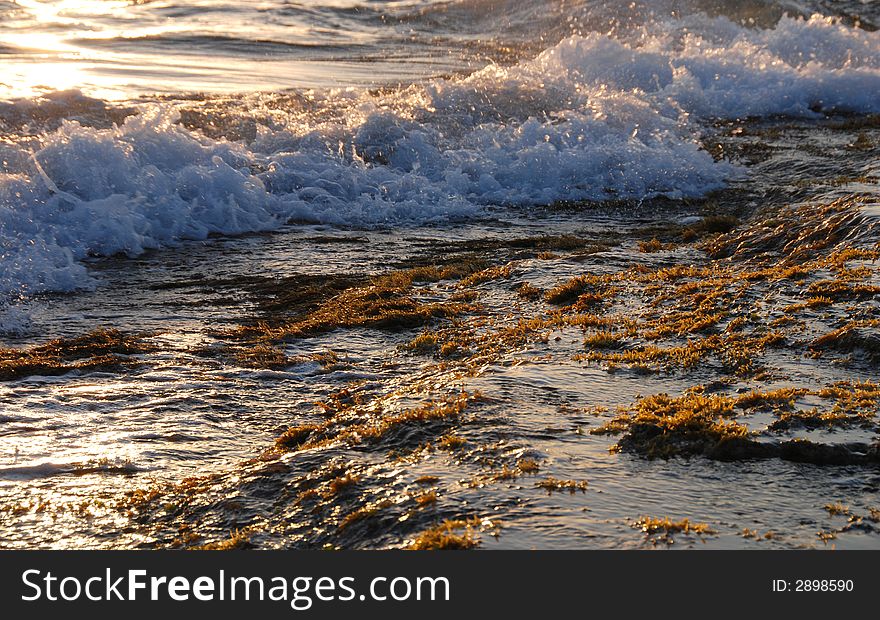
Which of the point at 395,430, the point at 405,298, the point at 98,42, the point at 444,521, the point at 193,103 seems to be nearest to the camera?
the point at 444,521

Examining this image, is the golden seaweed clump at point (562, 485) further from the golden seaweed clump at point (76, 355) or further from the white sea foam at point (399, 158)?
the white sea foam at point (399, 158)

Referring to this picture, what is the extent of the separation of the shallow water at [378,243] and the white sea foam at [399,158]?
41 millimetres

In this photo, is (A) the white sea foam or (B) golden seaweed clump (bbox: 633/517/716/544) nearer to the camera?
(B) golden seaweed clump (bbox: 633/517/716/544)

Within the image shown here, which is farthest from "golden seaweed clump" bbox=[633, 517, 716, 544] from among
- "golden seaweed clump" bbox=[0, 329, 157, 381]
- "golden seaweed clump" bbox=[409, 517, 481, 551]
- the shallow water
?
"golden seaweed clump" bbox=[0, 329, 157, 381]

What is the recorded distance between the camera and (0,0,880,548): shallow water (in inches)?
143

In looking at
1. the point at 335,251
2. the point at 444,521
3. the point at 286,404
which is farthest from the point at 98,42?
the point at 444,521

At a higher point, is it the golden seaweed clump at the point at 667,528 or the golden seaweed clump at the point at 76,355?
the golden seaweed clump at the point at 667,528

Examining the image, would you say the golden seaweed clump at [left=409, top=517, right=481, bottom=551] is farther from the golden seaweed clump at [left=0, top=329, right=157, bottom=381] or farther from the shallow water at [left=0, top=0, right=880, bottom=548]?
the golden seaweed clump at [left=0, top=329, right=157, bottom=381]

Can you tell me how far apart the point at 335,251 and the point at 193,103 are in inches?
225

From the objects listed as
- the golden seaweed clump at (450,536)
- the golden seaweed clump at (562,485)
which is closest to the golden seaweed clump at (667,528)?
the golden seaweed clump at (562,485)

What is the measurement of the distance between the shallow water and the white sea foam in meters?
0.04

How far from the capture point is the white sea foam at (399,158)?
880 centimetres
